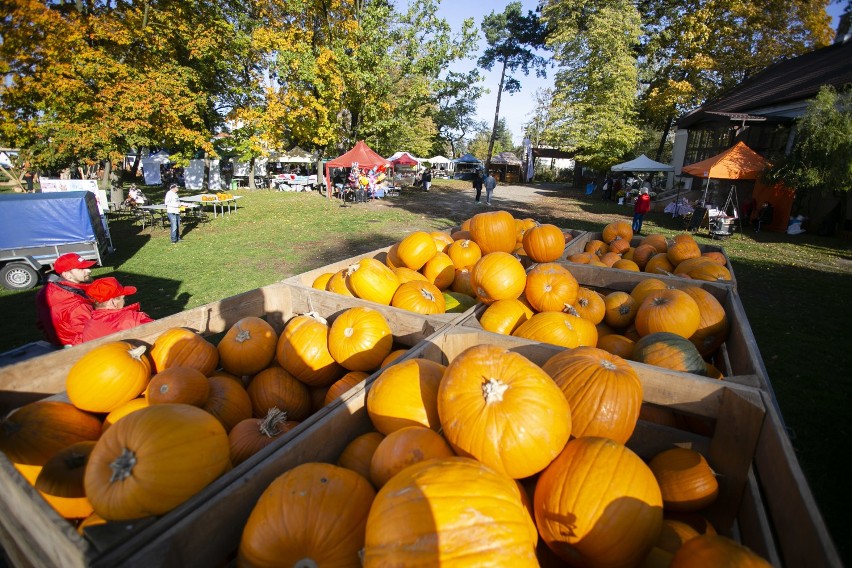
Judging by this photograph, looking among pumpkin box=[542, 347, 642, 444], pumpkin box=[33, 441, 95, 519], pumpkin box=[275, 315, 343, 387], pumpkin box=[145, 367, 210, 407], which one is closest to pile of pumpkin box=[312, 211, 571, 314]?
pumpkin box=[275, 315, 343, 387]

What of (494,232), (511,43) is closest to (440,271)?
(494,232)

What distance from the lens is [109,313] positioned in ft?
12.3

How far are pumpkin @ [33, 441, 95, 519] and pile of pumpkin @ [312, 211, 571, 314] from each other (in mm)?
2063

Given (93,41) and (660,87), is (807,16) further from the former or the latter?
(93,41)

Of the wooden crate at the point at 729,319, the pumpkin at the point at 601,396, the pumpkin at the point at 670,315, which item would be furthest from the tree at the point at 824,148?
the pumpkin at the point at 601,396

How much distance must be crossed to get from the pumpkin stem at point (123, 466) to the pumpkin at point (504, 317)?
7.37ft

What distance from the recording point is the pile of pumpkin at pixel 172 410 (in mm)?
1376

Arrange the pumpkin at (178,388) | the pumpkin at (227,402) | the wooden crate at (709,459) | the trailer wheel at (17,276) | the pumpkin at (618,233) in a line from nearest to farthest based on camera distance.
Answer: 1. the wooden crate at (709,459)
2. the pumpkin at (178,388)
3. the pumpkin at (227,402)
4. the pumpkin at (618,233)
5. the trailer wheel at (17,276)

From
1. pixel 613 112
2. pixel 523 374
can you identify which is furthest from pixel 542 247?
pixel 613 112

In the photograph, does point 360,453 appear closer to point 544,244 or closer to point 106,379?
point 106,379

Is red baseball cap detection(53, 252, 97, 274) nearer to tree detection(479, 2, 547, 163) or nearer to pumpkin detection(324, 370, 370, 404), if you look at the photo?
pumpkin detection(324, 370, 370, 404)

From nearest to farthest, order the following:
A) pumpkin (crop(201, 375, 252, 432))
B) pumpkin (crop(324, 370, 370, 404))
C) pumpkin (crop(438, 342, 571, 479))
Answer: pumpkin (crop(438, 342, 571, 479)) → pumpkin (crop(201, 375, 252, 432)) → pumpkin (crop(324, 370, 370, 404))

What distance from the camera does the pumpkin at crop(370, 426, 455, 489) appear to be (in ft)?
4.95

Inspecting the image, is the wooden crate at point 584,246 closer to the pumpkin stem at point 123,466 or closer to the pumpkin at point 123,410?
the pumpkin at point 123,410
